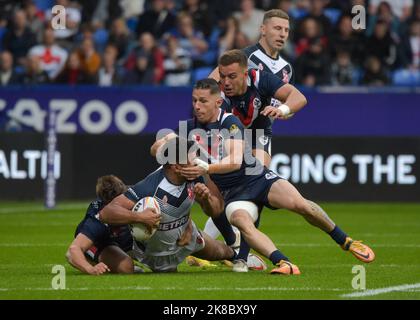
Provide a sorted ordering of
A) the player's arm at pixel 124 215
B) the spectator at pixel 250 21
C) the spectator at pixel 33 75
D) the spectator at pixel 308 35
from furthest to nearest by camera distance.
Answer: the spectator at pixel 250 21
the spectator at pixel 308 35
the spectator at pixel 33 75
the player's arm at pixel 124 215

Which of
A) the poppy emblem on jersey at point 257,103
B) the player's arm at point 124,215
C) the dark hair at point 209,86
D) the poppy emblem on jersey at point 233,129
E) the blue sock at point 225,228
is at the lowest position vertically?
the blue sock at point 225,228

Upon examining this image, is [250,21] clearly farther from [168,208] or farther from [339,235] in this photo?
[168,208]

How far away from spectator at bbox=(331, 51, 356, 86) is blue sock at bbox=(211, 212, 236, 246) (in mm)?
10578

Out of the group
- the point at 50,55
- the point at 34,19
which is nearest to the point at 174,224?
the point at 50,55

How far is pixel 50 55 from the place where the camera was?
2269cm

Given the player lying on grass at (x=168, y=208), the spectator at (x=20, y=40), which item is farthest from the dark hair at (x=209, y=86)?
the spectator at (x=20, y=40)

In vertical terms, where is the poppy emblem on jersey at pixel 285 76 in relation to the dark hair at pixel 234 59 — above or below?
below

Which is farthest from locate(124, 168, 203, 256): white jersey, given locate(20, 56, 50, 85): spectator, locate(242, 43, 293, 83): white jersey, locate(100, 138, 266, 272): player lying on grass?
locate(20, 56, 50, 85): spectator

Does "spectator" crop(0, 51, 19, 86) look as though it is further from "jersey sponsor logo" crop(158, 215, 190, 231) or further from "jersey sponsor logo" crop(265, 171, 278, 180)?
"jersey sponsor logo" crop(158, 215, 190, 231)

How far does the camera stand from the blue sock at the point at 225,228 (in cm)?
1166

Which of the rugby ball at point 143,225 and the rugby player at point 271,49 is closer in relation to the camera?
the rugby ball at point 143,225

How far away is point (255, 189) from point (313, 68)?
11093 mm

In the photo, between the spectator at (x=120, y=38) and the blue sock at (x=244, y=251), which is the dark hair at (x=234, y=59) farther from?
the spectator at (x=120, y=38)

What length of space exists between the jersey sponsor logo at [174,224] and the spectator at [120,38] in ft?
41.3
